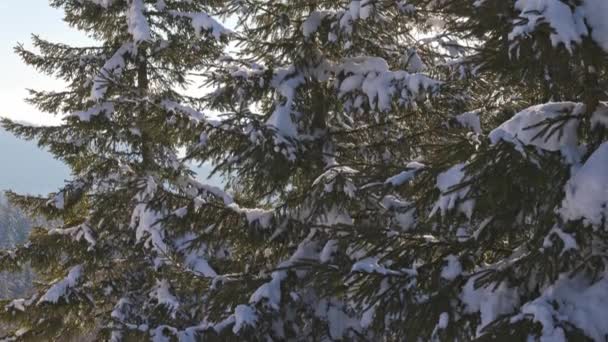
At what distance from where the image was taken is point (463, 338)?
401cm

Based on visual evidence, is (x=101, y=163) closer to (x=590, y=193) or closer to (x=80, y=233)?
(x=80, y=233)

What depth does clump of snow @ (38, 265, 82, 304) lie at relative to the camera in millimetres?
10297

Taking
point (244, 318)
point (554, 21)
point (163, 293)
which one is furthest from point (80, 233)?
point (554, 21)

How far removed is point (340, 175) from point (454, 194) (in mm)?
2053

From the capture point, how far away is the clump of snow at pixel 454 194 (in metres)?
3.31

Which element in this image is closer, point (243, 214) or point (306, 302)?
point (243, 214)

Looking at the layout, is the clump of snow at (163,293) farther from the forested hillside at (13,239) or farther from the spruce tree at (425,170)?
the forested hillside at (13,239)

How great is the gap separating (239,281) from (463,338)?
9.42 feet

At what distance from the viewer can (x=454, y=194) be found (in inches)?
131

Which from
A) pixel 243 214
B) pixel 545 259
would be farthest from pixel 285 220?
pixel 545 259

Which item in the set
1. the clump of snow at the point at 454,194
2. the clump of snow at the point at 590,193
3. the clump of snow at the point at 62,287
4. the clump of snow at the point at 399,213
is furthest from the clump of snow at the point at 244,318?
the clump of snow at the point at 62,287

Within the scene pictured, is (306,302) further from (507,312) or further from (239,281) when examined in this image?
(507,312)

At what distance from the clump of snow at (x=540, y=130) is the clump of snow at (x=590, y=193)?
21cm

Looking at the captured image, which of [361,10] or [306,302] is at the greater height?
[361,10]
